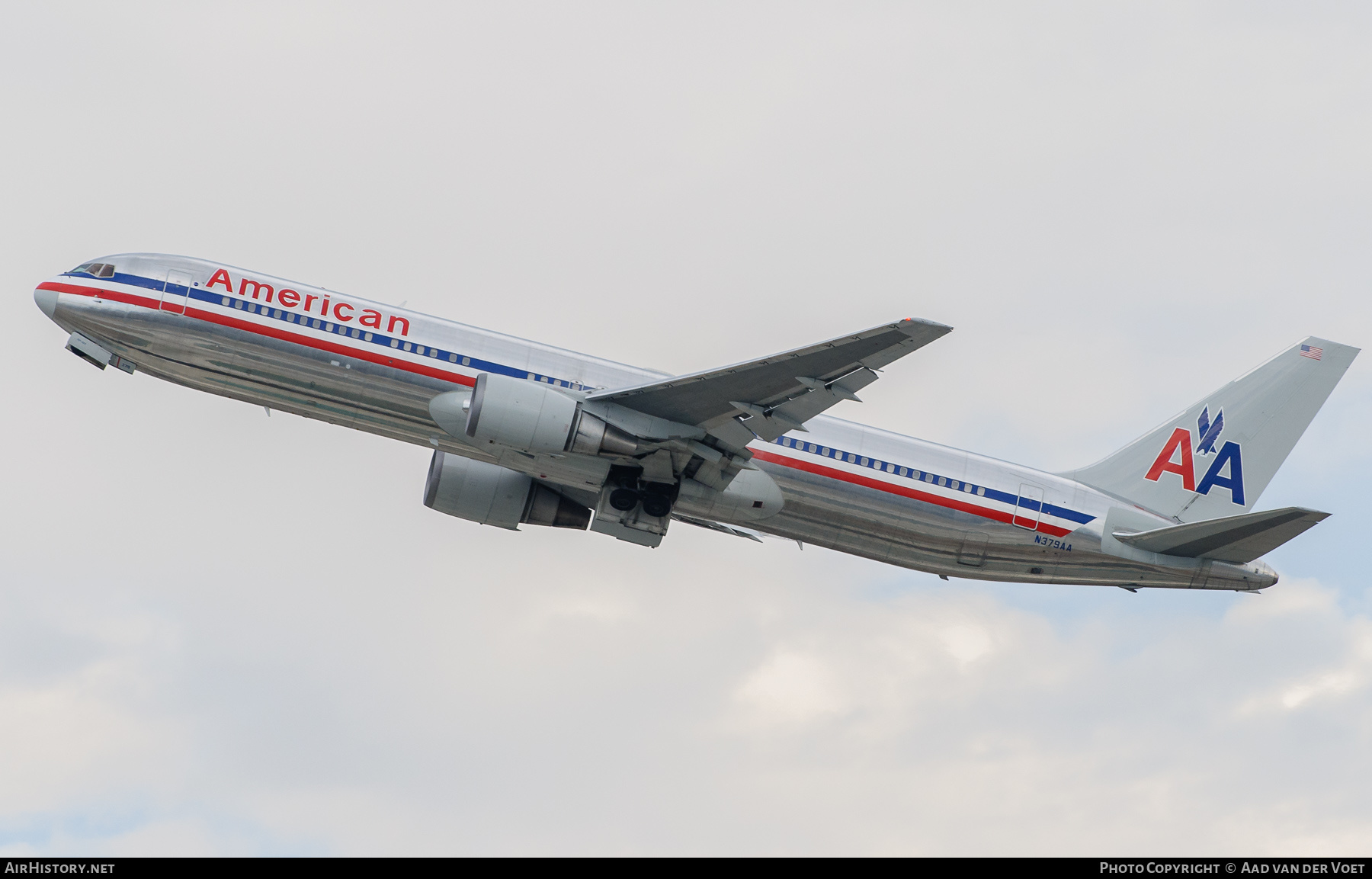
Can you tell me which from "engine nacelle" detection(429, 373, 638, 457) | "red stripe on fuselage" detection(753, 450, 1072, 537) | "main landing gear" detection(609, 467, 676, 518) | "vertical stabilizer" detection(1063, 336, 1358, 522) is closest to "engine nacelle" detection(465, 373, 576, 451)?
"engine nacelle" detection(429, 373, 638, 457)

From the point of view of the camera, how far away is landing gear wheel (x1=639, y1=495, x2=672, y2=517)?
111 ft

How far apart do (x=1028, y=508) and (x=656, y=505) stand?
1093 centimetres

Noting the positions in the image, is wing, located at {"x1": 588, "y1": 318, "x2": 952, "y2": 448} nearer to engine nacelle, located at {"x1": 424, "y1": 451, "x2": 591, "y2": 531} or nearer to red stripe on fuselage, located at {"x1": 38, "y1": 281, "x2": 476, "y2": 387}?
red stripe on fuselage, located at {"x1": 38, "y1": 281, "x2": 476, "y2": 387}

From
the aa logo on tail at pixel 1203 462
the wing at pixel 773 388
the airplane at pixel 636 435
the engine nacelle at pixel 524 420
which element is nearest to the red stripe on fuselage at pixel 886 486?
the airplane at pixel 636 435

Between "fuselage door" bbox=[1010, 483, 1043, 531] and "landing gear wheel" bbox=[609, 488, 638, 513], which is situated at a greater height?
"fuselage door" bbox=[1010, 483, 1043, 531]

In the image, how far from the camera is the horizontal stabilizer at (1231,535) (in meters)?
33.4

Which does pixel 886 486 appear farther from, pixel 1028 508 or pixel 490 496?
pixel 490 496

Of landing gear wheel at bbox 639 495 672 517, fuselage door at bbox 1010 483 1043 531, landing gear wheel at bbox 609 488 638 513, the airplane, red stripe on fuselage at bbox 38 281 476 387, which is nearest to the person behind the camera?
the airplane

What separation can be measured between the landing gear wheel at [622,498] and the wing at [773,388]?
2533mm

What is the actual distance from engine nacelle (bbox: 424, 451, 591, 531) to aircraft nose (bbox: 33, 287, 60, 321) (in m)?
11.0

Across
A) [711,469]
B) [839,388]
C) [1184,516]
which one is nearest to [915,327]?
[839,388]

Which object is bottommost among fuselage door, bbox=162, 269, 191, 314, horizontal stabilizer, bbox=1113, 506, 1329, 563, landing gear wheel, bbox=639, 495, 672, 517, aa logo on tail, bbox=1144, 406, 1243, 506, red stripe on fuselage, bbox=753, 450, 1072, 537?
landing gear wheel, bbox=639, 495, 672, 517

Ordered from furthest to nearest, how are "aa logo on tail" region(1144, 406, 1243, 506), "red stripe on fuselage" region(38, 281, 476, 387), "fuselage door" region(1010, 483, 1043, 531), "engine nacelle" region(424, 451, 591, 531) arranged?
1. "aa logo on tail" region(1144, 406, 1243, 506)
2. "engine nacelle" region(424, 451, 591, 531)
3. "fuselage door" region(1010, 483, 1043, 531)
4. "red stripe on fuselage" region(38, 281, 476, 387)

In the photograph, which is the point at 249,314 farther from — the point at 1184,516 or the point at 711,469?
the point at 1184,516
